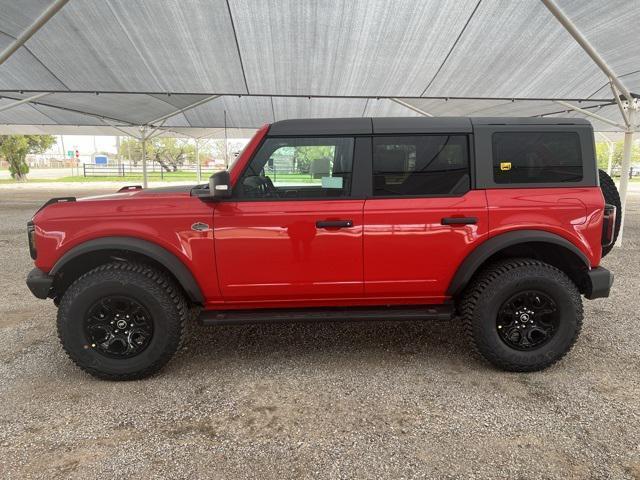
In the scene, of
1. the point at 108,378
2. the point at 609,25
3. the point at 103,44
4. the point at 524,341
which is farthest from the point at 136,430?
the point at 609,25

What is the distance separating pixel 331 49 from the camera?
7.37 metres

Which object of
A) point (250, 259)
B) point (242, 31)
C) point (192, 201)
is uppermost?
point (242, 31)

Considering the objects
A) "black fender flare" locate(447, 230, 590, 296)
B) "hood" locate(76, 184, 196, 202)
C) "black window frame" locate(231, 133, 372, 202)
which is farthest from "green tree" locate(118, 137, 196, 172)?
"black fender flare" locate(447, 230, 590, 296)

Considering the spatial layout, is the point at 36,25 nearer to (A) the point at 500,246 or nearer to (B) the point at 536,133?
(B) the point at 536,133

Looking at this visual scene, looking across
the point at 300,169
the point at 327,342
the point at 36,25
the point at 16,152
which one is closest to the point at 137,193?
the point at 300,169

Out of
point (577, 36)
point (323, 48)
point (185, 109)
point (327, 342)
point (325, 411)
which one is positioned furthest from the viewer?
point (185, 109)

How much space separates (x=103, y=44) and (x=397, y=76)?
544cm

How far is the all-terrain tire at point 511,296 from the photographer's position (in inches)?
116

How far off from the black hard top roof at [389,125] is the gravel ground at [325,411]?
1780 millimetres

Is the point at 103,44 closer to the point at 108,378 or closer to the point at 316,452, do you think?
the point at 108,378

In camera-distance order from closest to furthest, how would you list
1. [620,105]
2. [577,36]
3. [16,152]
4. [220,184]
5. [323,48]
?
[220,184] → [577,36] → [323,48] → [620,105] → [16,152]

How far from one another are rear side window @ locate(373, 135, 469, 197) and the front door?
24cm

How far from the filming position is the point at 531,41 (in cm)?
698

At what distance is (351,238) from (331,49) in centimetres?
561
